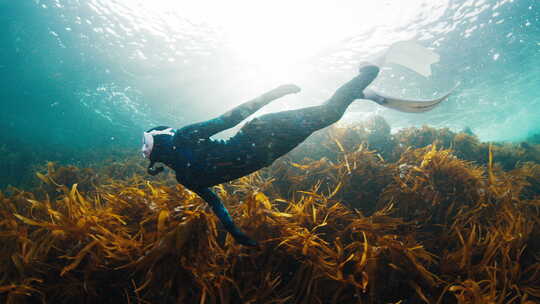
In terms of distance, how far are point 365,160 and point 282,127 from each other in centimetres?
211

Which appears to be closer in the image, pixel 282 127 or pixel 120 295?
pixel 120 295

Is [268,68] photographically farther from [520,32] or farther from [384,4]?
[520,32]

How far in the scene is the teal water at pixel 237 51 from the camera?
10.5m

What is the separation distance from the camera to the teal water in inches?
412

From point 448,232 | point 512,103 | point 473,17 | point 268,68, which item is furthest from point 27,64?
point 512,103

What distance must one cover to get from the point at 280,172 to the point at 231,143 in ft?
6.26

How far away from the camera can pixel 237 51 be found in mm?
14156

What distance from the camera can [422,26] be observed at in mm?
10422

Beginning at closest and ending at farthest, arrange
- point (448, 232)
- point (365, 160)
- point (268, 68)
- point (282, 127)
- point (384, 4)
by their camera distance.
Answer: point (448, 232)
point (282, 127)
point (365, 160)
point (384, 4)
point (268, 68)

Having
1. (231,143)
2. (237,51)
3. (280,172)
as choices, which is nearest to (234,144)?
(231,143)

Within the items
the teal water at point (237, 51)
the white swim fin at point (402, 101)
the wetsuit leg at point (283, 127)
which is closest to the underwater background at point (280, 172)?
the teal water at point (237, 51)

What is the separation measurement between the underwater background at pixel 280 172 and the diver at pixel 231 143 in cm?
38

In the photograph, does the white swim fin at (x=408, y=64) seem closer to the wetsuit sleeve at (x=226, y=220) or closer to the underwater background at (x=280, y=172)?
the underwater background at (x=280, y=172)

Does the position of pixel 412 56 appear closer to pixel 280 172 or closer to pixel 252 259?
pixel 280 172
